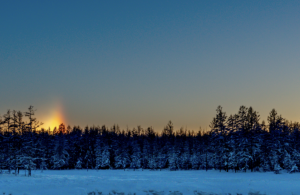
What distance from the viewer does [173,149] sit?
87.9 m

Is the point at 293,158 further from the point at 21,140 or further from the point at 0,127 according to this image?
the point at 0,127

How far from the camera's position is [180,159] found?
8762 centimetres

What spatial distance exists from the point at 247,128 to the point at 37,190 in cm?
5104

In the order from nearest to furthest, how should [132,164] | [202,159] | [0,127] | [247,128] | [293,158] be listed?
[0,127]
[293,158]
[247,128]
[202,159]
[132,164]

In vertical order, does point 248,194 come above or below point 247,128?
below

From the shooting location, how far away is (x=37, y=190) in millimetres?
22766

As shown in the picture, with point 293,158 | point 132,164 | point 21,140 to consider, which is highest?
point 21,140

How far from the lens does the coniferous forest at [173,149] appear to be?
50.4 metres

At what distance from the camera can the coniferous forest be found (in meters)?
50.4

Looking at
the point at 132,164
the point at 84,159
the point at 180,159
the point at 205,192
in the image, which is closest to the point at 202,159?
the point at 180,159

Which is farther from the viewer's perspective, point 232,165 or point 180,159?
point 180,159

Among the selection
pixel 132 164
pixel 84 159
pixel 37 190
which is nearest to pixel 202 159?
pixel 132 164

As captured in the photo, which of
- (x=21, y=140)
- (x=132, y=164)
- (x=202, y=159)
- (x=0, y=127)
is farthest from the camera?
(x=132, y=164)

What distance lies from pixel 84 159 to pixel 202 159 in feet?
139
